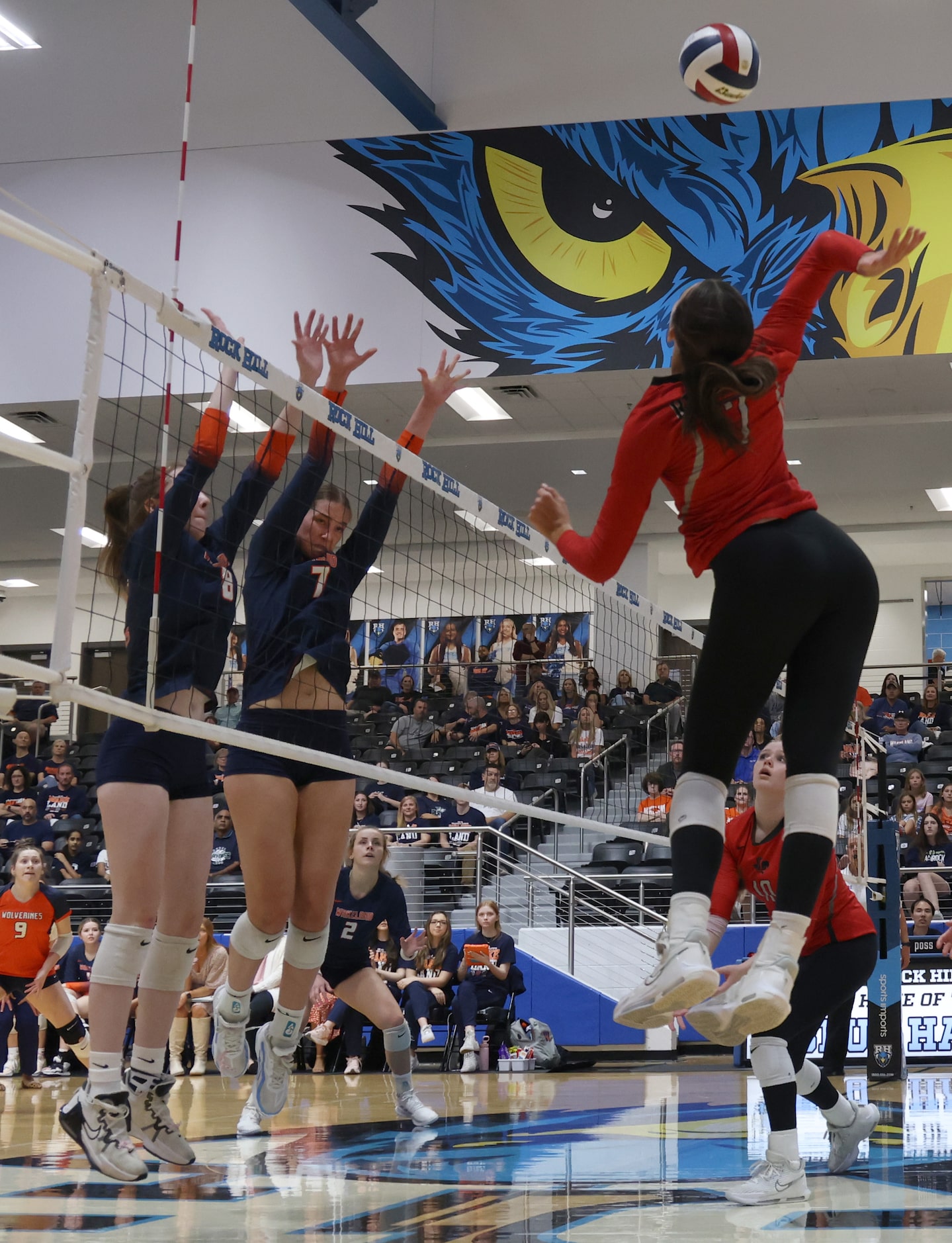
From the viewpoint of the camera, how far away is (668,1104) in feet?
23.9

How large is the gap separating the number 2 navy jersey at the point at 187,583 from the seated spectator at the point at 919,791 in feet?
40.9

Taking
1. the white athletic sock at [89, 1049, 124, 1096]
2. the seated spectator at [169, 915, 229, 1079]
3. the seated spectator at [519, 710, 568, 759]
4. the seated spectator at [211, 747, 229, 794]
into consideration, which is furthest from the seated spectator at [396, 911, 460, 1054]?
the white athletic sock at [89, 1049, 124, 1096]

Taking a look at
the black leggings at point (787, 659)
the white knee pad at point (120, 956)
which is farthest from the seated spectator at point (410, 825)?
the black leggings at point (787, 659)

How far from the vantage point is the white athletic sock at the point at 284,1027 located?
5.16 meters

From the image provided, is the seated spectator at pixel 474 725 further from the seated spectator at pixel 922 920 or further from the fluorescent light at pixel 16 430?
the seated spectator at pixel 922 920

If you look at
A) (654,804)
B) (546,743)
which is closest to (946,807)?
(654,804)

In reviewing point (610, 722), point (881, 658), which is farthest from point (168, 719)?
point (881, 658)

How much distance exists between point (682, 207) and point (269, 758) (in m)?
12.2

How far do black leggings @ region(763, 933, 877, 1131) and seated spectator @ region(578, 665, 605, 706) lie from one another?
14.5 metres

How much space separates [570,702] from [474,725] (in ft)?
6.55

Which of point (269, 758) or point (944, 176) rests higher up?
point (944, 176)

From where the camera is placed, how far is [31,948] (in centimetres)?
1034

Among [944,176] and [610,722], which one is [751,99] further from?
[610,722]

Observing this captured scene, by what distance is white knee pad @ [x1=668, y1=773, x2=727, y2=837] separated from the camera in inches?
127
